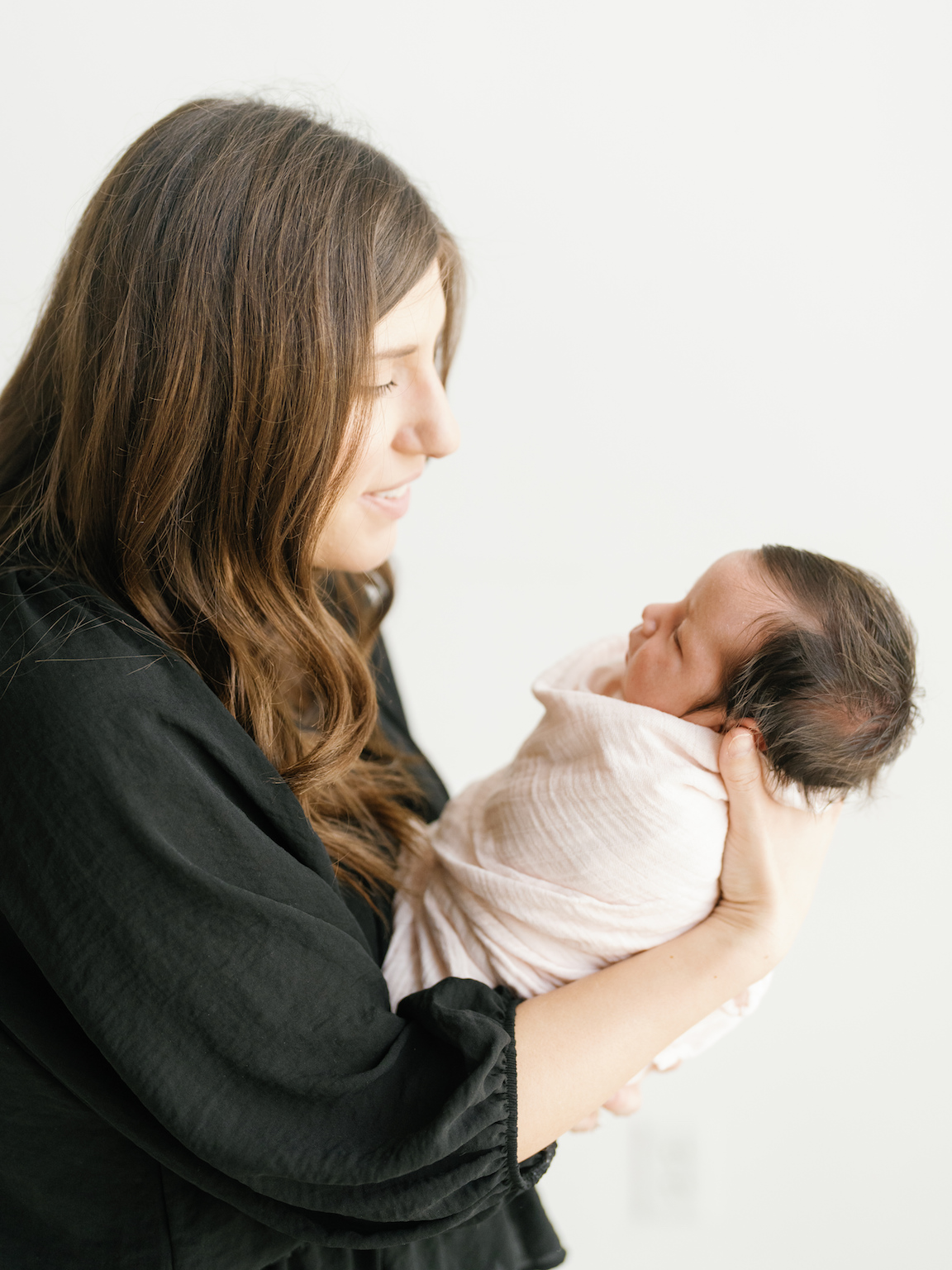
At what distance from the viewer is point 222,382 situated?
857mm

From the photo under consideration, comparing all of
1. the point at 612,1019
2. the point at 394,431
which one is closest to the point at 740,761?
the point at 612,1019

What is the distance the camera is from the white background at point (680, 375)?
1463 mm

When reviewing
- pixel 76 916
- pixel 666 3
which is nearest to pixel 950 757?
pixel 666 3

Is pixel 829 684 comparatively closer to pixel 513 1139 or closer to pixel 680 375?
pixel 513 1139

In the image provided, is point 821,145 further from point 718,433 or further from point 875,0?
point 718,433

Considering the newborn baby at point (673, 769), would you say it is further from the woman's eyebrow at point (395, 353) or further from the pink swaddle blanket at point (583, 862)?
the woman's eyebrow at point (395, 353)

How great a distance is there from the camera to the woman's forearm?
79cm

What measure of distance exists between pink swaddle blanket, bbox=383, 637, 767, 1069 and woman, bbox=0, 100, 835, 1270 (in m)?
0.05

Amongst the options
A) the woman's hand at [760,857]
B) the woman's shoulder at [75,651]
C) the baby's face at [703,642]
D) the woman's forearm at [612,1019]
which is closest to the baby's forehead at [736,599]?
the baby's face at [703,642]

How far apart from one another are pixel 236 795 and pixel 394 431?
0.43m

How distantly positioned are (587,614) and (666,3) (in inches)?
42.7

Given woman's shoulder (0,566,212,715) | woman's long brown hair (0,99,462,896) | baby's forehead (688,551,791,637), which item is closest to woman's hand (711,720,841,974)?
baby's forehead (688,551,791,637)

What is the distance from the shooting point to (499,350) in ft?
5.64

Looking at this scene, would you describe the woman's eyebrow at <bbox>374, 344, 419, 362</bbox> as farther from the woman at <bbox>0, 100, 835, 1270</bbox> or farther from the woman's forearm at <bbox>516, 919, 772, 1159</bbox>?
the woman's forearm at <bbox>516, 919, 772, 1159</bbox>
